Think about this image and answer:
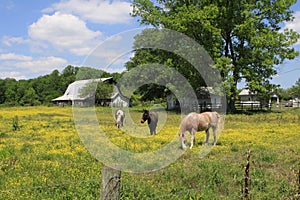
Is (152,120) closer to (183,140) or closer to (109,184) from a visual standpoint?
(183,140)

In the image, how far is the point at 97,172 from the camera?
9125 millimetres

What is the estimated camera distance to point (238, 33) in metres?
39.8

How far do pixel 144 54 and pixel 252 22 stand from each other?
14826mm

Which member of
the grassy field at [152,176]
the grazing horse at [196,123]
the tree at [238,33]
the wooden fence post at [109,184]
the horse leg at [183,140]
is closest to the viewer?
the wooden fence post at [109,184]

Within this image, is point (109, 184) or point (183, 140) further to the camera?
point (183, 140)

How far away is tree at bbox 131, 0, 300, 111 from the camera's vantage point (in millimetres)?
38750

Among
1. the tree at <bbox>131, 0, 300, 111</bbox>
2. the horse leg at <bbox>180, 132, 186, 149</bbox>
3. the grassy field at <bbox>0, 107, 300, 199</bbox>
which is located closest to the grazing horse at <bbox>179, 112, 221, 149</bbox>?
the horse leg at <bbox>180, 132, 186, 149</bbox>

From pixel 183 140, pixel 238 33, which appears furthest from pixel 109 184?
pixel 238 33

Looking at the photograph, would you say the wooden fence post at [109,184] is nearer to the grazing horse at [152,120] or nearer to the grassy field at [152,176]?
the grassy field at [152,176]

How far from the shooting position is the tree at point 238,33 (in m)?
38.8

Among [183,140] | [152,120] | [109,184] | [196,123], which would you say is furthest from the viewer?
[152,120]

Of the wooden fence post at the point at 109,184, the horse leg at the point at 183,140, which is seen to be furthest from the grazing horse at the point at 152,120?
the wooden fence post at the point at 109,184

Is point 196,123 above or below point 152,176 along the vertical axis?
above

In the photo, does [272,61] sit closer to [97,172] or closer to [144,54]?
[144,54]
